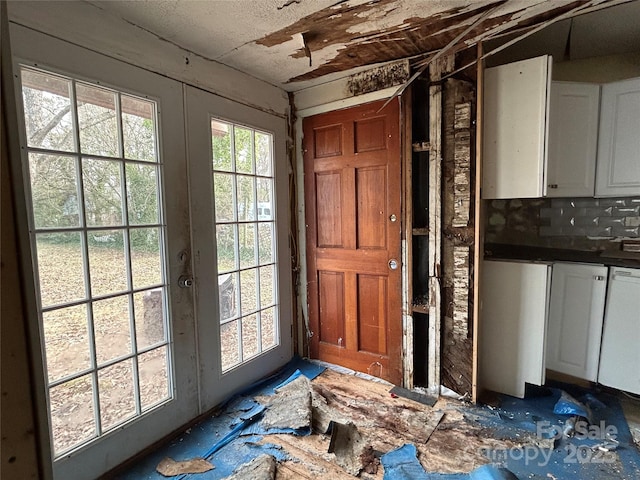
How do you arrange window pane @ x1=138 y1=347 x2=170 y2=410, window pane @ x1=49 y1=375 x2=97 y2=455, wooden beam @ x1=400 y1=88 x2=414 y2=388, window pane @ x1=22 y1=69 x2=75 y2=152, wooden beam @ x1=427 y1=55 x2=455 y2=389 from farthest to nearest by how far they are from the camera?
wooden beam @ x1=400 y1=88 x2=414 y2=388, wooden beam @ x1=427 y1=55 x2=455 y2=389, window pane @ x1=138 y1=347 x2=170 y2=410, window pane @ x1=49 y1=375 x2=97 y2=455, window pane @ x1=22 y1=69 x2=75 y2=152

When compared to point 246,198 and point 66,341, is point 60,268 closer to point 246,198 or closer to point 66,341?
point 66,341

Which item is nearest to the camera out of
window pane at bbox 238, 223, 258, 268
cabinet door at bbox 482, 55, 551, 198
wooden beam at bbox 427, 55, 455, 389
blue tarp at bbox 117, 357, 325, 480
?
blue tarp at bbox 117, 357, 325, 480

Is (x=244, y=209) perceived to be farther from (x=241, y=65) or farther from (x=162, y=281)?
(x=241, y=65)

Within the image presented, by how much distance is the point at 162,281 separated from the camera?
1.84m

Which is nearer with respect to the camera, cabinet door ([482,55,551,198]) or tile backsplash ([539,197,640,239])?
cabinet door ([482,55,551,198])

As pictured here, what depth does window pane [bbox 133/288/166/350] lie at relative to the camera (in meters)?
1.74

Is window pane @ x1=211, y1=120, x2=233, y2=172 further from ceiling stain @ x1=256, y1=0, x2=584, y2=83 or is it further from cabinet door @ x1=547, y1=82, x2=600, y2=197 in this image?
cabinet door @ x1=547, y1=82, x2=600, y2=197

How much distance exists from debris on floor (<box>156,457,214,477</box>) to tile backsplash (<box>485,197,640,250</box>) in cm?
267

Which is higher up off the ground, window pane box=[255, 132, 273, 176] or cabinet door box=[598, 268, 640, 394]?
window pane box=[255, 132, 273, 176]

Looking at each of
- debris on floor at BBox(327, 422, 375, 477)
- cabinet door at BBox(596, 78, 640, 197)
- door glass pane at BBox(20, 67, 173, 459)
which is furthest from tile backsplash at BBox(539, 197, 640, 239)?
door glass pane at BBox(20, 67, 173, 459)

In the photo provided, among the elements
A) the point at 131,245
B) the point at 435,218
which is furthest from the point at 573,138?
the point at 131,245

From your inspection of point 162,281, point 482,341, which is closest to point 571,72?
point 482,341

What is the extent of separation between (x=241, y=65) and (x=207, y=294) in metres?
1.59

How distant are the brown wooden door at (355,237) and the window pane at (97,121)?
1.44m
